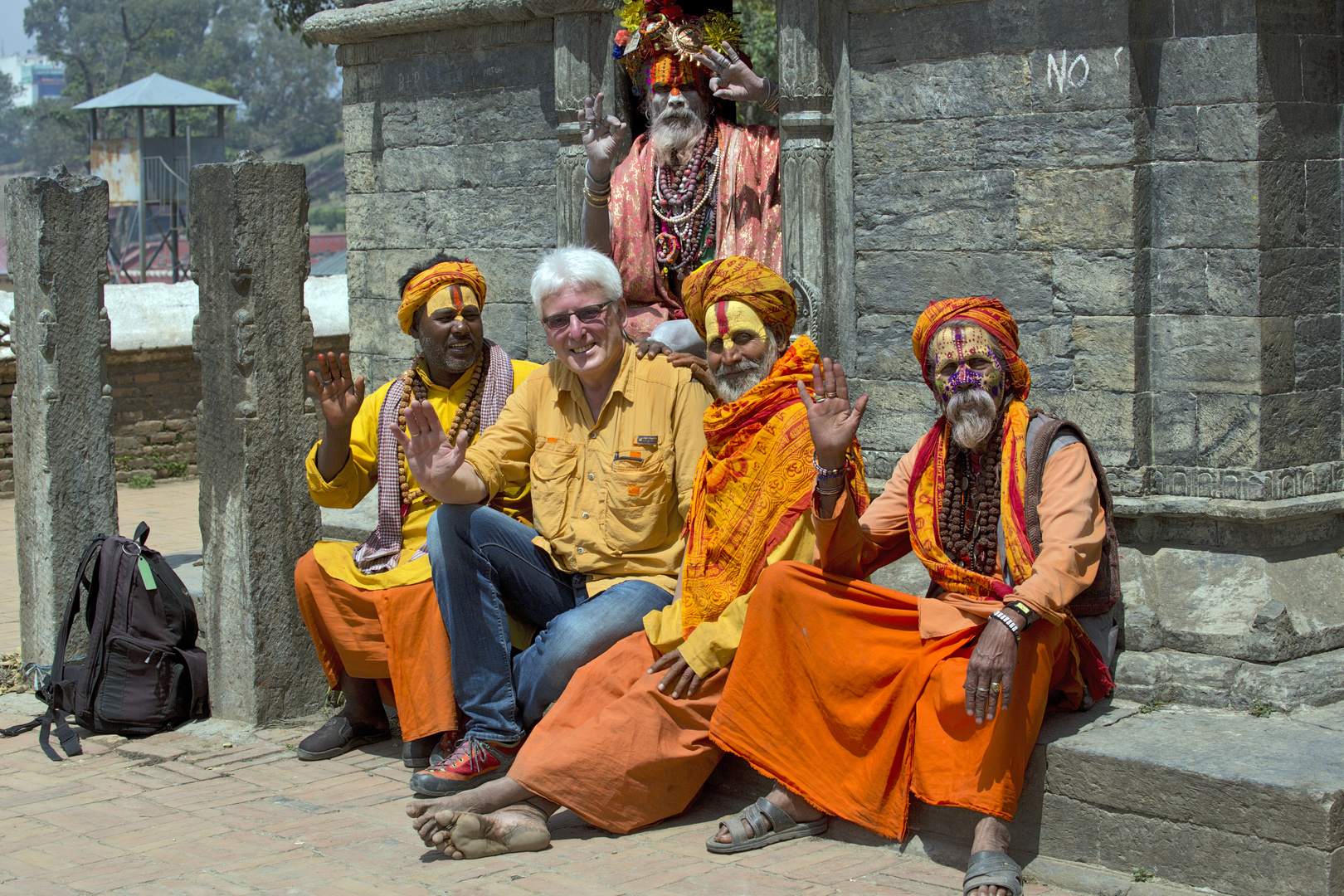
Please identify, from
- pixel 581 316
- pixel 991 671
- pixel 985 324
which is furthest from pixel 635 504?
pixel 991 671

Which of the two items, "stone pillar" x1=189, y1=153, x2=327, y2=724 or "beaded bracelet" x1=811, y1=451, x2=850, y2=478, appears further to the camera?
"stone pillar" x1=189, y1=153, x2=327, y2=724

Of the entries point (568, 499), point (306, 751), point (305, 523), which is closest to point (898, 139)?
point (568, 499)

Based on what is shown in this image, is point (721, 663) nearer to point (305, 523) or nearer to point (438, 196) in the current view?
point (305, 523)

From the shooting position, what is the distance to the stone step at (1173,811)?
3479mm

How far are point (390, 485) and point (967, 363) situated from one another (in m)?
2.16

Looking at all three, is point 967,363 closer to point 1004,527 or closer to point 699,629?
point 1004,527

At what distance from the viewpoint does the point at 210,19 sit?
115 metres

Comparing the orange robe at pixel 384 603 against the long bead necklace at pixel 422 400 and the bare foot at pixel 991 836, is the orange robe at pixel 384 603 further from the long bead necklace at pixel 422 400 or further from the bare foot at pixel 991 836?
the bare foot at pixel 991 836

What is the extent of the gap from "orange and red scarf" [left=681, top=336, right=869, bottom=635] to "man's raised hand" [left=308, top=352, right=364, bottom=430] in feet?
4.55

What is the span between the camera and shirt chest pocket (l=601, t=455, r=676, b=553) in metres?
4.56

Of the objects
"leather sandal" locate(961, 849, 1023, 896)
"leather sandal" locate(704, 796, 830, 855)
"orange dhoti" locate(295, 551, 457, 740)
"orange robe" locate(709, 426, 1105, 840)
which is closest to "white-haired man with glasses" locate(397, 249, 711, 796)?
"orange dhoti" locate(295, 551, 457, 740)

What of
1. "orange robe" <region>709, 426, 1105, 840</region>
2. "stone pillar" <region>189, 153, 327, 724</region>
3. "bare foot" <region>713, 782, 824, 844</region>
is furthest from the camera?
"stone pillar" <region>189, 153, 327, 724</region>

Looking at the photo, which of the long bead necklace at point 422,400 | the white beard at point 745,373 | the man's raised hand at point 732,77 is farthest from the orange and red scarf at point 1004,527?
the man's raised hand at point 732,77

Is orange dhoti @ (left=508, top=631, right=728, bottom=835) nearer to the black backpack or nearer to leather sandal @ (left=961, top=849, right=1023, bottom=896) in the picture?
leather sandal @ (left=961, top=849, right=1023, bottom=896)
